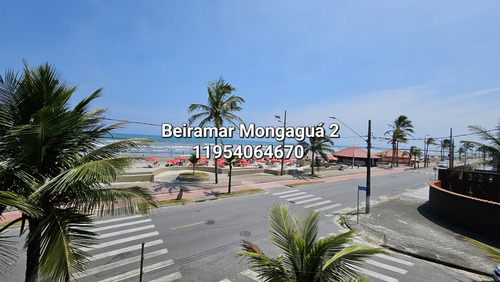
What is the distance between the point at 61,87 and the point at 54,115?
1212 millimetres

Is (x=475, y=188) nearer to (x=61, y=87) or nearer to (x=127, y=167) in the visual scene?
(x=127, y=167)

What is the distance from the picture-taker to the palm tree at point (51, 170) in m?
3.76

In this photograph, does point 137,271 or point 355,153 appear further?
point 355,153

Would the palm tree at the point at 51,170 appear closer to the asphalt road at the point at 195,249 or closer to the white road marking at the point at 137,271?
the white road marking at the point at 137,271

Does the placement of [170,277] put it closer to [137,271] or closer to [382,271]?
[137,271]

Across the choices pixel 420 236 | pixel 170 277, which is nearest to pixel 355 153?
pixel 420 236


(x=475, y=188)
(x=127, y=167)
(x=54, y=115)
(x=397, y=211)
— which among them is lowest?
(x=397, y=211)

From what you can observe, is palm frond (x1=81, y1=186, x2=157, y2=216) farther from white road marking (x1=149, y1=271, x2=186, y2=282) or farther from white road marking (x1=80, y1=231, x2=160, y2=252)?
white road marking (x1=80, y1=231, x2=160, y2=252)

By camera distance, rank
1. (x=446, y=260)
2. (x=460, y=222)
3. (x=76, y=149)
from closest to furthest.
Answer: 1. (x=76, y=149)
2. (x=446, y=260)
3. (x=460, y=222)

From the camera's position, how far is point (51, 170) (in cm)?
468

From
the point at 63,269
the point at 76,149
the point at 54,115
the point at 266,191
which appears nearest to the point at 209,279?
the point at 63,269

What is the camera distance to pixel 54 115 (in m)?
4.02

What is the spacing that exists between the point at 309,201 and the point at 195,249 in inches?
504

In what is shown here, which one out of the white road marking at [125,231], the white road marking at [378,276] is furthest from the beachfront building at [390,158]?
the white road marking at [125,231]
